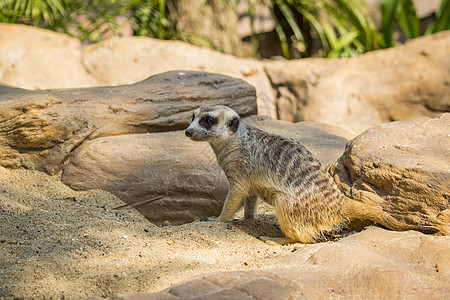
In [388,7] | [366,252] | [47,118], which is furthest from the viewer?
[388,7]

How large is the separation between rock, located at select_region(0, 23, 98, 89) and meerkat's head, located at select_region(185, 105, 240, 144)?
3.00 meters

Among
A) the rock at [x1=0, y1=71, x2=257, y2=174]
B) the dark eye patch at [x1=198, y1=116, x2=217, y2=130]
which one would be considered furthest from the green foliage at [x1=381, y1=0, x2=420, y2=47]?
the dark eye patch at [x1=198, y1=116, x2=217, y2=130]

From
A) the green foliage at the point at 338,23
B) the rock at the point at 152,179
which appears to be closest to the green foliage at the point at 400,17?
the green foliage at the point at 338,23

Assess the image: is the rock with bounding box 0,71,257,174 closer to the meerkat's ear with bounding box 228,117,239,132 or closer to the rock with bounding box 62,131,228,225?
the rock with bounding box 62,131,228,225

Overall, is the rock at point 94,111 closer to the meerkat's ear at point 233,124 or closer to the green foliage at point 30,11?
the meerkat's ear at point 233,124

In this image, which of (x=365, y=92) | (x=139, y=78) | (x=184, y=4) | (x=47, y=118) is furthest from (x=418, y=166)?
(x=184, y=4)

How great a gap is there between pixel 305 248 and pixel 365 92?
3683 millimetres

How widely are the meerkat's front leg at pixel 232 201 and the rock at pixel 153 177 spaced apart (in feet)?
1.54

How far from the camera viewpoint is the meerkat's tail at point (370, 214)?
7.27 ft

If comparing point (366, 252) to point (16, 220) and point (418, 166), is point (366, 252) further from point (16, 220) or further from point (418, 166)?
point (16, 220)

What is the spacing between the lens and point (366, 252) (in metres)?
1.89

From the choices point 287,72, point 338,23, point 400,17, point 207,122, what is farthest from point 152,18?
point 207,122

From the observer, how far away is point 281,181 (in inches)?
95.5

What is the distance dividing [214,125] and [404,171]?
1108 mm
